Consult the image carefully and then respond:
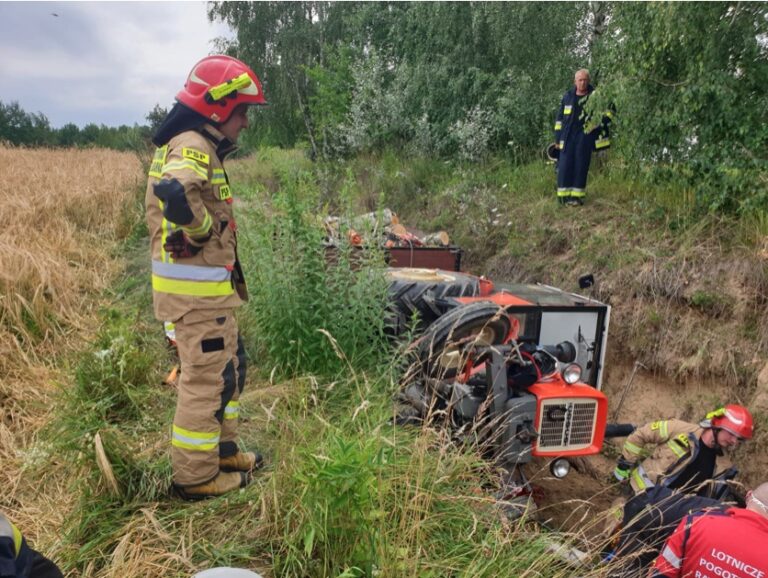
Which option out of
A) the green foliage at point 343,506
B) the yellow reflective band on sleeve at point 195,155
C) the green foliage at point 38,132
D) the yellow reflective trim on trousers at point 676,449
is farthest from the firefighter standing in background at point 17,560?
the green foliage at point 38,132

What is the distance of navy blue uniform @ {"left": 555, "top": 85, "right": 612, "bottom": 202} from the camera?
24.2 ft

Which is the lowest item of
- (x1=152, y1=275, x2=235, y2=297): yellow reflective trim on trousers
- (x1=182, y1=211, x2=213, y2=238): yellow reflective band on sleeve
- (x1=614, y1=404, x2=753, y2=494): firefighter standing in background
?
(x1=614, y1=404, x2=753, y2=494): firefighter standing in background

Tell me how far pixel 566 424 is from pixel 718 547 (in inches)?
45.2

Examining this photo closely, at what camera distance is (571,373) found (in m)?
3.41

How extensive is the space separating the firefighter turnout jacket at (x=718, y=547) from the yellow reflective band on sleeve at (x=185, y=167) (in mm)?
2836

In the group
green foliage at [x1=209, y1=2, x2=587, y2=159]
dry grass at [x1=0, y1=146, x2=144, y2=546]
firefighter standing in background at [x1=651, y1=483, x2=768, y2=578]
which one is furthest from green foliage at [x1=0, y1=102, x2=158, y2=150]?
firefighter standing in background at [x1=651, y1=483, x2=768, y2=578]

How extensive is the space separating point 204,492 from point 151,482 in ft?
0.90

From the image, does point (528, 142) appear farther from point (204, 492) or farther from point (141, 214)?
point (204, 492)

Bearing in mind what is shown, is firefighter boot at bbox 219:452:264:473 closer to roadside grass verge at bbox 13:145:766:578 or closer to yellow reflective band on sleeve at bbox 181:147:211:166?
roadside grass verge at bbox 13:145:766:578

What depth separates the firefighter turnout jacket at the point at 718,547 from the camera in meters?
2.33

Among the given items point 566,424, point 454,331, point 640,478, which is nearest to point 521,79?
point 454,331

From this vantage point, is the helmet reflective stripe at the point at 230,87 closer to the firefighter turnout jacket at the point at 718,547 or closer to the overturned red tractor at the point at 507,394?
the overturned red tractor at the point at 507,394

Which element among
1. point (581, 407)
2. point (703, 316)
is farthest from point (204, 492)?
point (703, 316)

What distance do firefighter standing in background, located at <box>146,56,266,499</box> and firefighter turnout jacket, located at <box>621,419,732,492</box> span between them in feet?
10.0
